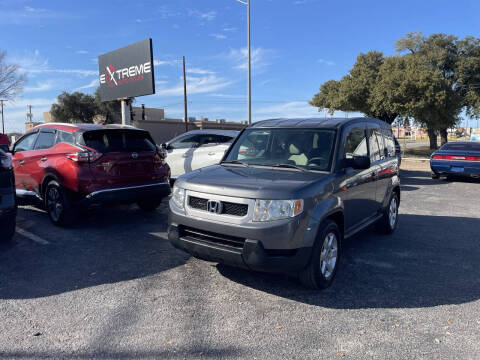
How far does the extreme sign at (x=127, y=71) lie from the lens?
631 inches

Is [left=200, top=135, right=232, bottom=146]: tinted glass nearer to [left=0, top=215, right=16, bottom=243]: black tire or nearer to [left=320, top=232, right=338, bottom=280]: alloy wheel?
[left=0, top=215, right=16, bottom=243]: black tire

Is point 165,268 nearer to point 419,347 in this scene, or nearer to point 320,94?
point 419,347

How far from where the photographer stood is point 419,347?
3000 millimetres

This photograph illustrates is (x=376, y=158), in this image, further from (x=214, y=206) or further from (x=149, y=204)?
(x=149, y=204)

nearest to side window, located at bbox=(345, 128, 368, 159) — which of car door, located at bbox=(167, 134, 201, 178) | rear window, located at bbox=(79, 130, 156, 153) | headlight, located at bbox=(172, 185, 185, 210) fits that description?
headlight, located at bbox=(172, 185, 185, 210)

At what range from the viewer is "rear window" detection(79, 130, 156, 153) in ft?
20.3

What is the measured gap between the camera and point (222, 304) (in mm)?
3709

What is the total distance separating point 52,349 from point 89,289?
113cm

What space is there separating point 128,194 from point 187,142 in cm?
391

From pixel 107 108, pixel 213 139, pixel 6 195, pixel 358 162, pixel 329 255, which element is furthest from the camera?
pixel 107 108

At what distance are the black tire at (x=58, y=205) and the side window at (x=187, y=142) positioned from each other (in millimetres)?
3964

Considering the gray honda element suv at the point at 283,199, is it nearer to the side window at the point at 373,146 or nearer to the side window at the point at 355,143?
the side window at the point at 355,143

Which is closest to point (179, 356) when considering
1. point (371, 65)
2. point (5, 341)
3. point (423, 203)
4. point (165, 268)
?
point (5, 341)

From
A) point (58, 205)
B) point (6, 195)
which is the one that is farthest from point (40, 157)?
point (6, 195)
